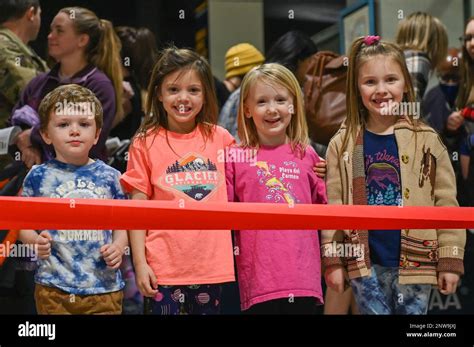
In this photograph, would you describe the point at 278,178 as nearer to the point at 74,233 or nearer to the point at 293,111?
the point at 293,111

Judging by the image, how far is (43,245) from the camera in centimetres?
376

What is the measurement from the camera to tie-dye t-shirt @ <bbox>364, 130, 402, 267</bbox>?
153 inches

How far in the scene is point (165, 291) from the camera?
372 centimetres

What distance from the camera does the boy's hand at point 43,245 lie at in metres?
3.75

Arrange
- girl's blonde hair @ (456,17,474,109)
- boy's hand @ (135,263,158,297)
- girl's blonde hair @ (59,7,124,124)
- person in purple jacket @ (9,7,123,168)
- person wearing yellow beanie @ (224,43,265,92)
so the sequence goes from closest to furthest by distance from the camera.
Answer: boy's hand @ (135,263,158,297), person in purple jacket @ (9,7,123,168), girl's blonde hair @ (59,7,124,124), person wearing yellow beanie @ (224,43,265,92), girl's blonde hair @ (456,17,474,109)

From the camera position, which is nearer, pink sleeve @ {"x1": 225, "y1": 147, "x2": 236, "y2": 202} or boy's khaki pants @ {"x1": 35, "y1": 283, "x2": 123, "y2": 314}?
boy's khaki pants @ {"x1": 35, "y1": 283, "x2": 123, "y2": 314}

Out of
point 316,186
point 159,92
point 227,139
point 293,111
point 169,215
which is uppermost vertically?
point 159,92

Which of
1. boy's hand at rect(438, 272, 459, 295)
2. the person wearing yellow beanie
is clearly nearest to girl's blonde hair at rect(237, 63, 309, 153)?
the person wearing yellow beanie

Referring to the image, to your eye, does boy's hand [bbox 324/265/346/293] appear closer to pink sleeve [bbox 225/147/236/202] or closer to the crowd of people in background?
the crowd of people in background

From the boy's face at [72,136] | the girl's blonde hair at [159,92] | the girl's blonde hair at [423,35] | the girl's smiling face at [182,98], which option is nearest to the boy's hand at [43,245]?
the boy's face at [72,136]

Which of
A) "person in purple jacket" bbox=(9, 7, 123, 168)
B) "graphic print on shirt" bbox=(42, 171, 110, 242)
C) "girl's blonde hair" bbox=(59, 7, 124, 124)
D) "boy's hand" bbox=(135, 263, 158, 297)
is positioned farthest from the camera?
"girl's blonde hair" bbox=(59, 7, 124, 124)

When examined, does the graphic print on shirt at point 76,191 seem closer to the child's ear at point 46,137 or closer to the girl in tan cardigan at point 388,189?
the child's ear at point 46,137

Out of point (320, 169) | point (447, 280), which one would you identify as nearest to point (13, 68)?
point (320, 169)

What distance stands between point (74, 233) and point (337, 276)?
1.09 metres
